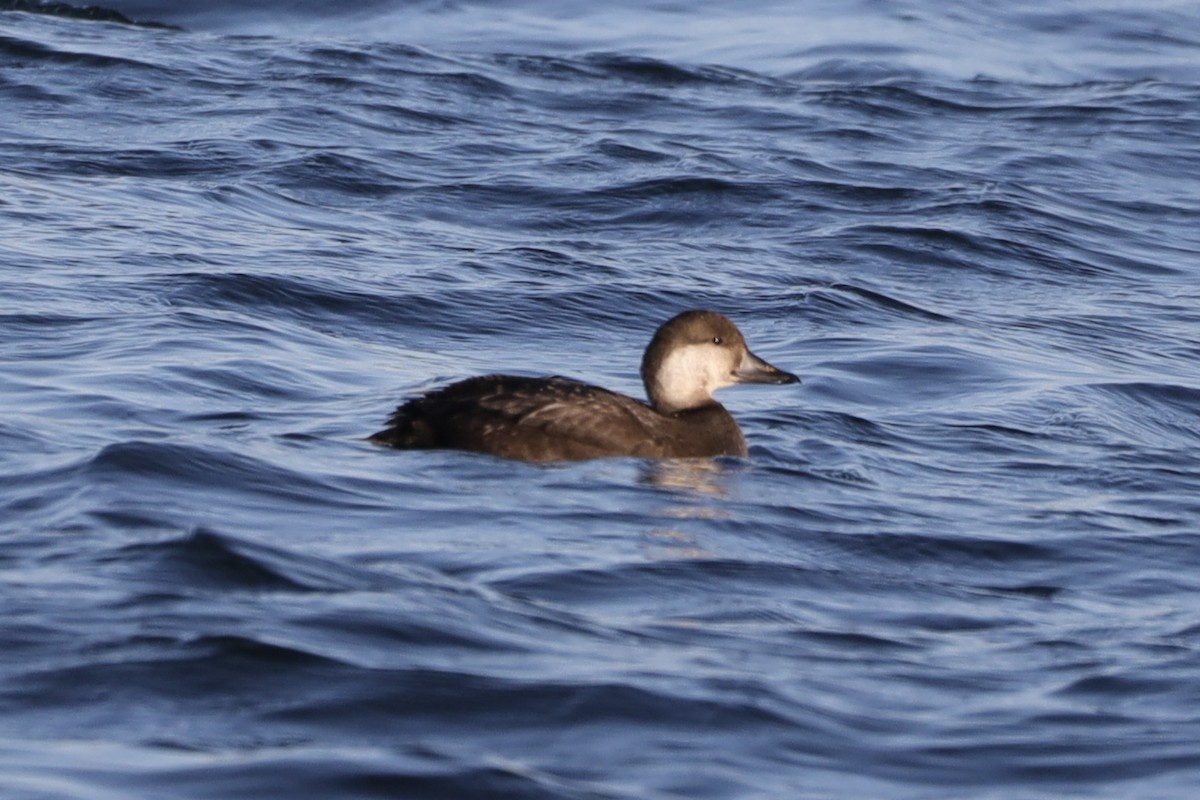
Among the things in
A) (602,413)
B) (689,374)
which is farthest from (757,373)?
(602,413)

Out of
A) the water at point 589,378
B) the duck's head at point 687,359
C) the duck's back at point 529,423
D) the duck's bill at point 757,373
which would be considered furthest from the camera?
the duck's bill at point 757,373

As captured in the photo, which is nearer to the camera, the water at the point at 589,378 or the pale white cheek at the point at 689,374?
the water at the point at 589,378

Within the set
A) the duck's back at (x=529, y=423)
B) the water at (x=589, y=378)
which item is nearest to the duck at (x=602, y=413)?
the duck's back at (x=529, y=423)

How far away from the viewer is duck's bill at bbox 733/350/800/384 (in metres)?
9.38

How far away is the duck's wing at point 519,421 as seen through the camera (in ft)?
27.6

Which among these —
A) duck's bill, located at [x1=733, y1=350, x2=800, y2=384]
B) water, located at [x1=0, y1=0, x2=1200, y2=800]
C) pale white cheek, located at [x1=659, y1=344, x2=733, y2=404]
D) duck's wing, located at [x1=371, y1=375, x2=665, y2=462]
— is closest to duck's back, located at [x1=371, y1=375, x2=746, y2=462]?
duck's wing, located at [x1=371, y1=375, x2=665, y2=462]

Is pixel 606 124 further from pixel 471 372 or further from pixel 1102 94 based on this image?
pixel 471 372

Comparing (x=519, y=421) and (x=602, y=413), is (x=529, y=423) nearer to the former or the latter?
(x=519, y=421)

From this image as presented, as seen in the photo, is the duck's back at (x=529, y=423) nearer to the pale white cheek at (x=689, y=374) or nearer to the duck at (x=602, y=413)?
the duck at (x=602, y=413)

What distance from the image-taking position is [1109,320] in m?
12.5

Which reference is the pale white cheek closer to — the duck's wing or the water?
the water

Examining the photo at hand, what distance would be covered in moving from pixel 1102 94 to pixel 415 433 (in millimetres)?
12692

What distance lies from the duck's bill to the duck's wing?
0.80 m

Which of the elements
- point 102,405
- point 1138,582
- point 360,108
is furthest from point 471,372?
point 360,108
